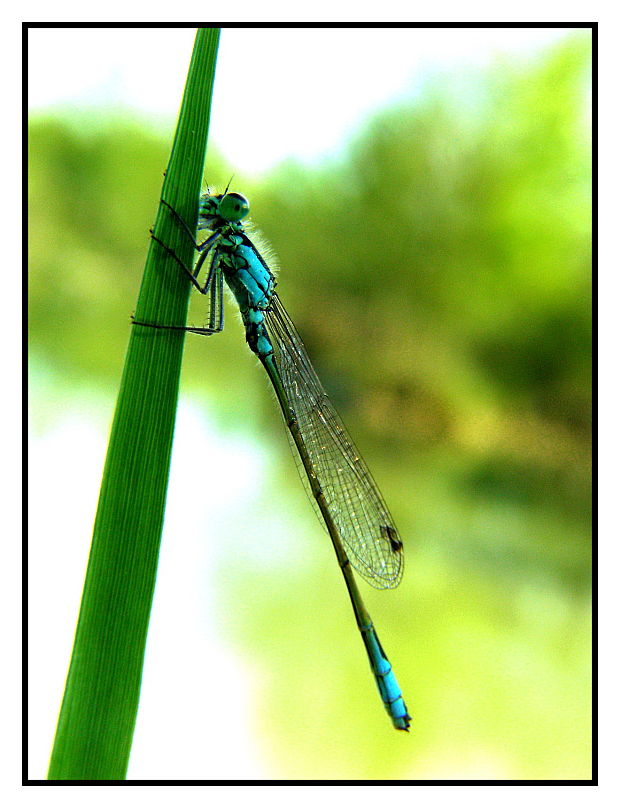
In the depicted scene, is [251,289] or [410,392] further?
[410,392]

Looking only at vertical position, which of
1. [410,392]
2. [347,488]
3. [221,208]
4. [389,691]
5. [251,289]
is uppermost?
[221,208]

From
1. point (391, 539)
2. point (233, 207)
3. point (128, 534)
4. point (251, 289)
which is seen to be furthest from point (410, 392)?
point (128, 534)

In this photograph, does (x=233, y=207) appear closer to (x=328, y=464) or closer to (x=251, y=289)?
(x=251, y=289)

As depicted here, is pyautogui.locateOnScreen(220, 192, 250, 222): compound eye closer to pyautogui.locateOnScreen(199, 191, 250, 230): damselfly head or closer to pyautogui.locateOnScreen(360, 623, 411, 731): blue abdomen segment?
pyautogui.locateOnScreen(199, 191, 250, 230): damselfly head

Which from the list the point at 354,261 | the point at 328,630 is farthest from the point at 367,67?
the point at 328,630

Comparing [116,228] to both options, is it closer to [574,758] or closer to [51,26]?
[51,26]

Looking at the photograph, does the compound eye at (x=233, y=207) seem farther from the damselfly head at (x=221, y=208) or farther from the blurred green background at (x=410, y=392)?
the blurred green background at (x=410, y=392)

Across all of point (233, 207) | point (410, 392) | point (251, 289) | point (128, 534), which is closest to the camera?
point (128, 534)

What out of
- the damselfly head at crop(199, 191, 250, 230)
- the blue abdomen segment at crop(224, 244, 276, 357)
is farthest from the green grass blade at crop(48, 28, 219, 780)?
the blue abdomen segment at crop(224, 244, 276, 357)
